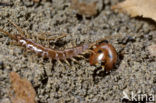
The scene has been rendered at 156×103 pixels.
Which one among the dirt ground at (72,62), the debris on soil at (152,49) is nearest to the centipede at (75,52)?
the dirt ground at (72,62)

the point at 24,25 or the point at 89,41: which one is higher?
the point at 24,25

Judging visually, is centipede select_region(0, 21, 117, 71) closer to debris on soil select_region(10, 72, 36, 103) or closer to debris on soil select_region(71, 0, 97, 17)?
debris on soil select_region(10, 72, 36, 103)

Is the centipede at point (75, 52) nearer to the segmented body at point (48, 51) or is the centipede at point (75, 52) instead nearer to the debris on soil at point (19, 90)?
the segmented body at point (48, 51)

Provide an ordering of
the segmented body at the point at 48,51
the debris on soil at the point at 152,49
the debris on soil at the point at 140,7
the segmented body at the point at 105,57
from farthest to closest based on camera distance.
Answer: the debris on soil at the point at 140,7
the debris on soil at the point at 152,49
the segmented body at the point at 105,57
the segmented body at the point at 48,51

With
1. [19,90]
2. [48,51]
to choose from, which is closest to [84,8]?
[48,51]

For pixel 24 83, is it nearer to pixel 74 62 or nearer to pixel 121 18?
pixel 74 62

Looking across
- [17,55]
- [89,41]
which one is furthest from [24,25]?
[89,41]
